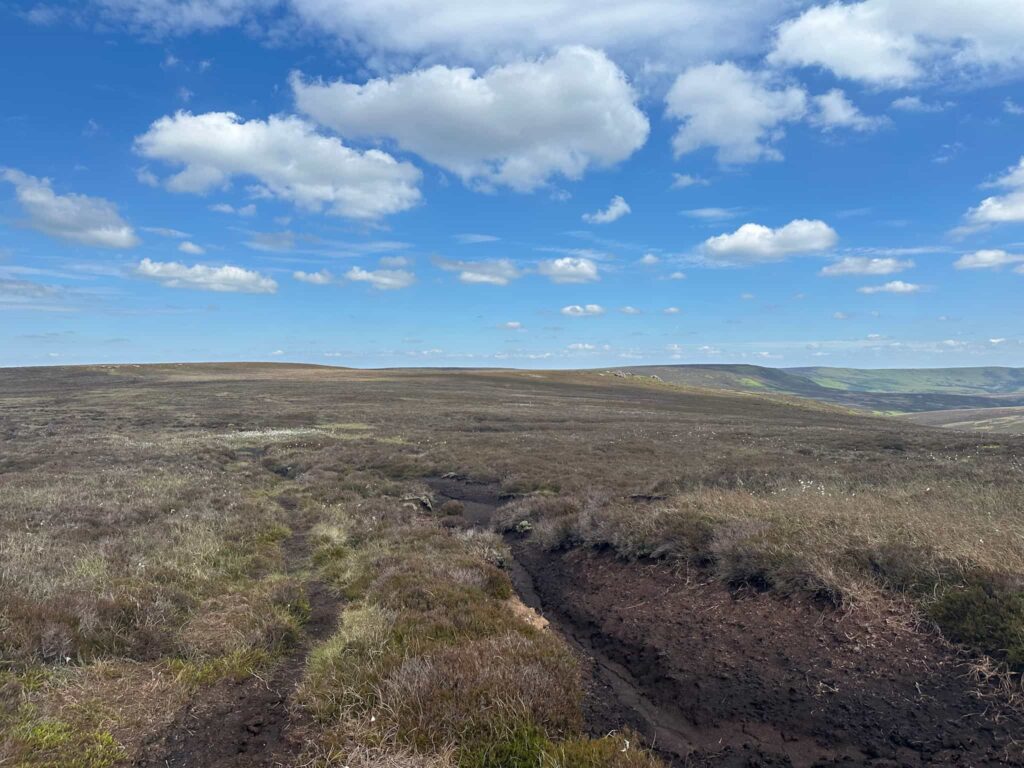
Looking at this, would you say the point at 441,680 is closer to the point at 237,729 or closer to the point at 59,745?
the point at 237,729

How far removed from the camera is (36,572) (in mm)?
9523

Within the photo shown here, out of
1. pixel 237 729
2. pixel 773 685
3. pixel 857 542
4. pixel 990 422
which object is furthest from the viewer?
pixel 990 422

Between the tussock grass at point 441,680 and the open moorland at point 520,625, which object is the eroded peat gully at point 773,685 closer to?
the open moorland at point 520,625

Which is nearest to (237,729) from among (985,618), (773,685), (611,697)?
(611,697)

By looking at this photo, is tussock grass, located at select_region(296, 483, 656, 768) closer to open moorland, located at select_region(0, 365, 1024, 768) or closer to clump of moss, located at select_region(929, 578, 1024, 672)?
open moorland, located at select_region(0, 365, 1024, 768)

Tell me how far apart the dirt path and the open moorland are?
32 millimetres

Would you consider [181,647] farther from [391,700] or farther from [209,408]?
[209,408]

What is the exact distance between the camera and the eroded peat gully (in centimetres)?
595

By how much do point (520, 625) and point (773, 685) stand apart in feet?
11.6

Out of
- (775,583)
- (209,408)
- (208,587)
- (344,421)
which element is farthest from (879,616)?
(209,408)

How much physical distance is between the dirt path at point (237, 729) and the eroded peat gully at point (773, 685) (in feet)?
11.4

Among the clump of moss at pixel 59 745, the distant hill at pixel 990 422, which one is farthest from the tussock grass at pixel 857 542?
the distant hill at pixel 990 422

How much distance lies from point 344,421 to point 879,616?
38.7 meters

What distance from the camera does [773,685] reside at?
7059 mm
